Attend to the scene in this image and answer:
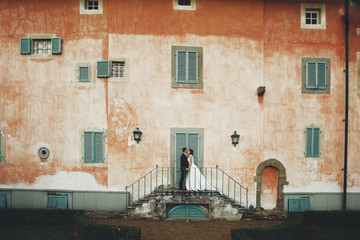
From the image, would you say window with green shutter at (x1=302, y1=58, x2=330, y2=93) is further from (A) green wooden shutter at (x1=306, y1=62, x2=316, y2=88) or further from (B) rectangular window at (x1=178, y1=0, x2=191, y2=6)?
(B) rectangular window at (x1=178, y1=0, x2=191, y2=6)

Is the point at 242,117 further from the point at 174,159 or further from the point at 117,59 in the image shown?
the point at 117,59

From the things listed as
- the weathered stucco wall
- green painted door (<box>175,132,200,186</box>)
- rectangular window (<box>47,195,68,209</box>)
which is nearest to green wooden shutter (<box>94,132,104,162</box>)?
the weathered stucco wall

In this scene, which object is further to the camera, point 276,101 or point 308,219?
point 276,101

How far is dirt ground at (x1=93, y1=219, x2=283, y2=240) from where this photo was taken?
959cm

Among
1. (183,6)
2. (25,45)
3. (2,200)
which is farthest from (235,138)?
(2,200)

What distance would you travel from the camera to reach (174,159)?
471 inches

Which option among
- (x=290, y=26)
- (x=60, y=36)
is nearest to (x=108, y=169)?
(x=60, y=36)

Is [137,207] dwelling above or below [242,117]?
below

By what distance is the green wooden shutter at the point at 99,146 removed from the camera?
1196cm

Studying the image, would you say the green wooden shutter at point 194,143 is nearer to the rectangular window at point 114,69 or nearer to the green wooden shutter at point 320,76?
the rectangular window at point 114,69

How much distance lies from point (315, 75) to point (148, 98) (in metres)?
7.56

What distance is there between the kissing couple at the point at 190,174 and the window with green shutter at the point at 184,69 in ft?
9.47

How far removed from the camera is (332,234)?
1011cm

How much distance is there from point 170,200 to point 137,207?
1351 millimetres
